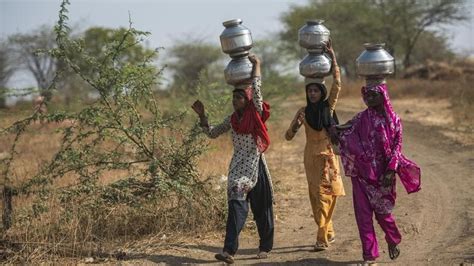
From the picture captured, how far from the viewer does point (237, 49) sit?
5051 mm

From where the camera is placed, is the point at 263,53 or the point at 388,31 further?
the point at 388,31

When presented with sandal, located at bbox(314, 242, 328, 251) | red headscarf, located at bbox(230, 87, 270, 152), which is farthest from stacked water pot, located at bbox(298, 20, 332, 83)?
sandal, located at bbox(314, 242, 328, 251)

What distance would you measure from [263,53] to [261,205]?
22.4 m

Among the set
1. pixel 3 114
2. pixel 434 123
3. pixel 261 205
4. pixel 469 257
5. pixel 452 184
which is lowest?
pixel 434 123

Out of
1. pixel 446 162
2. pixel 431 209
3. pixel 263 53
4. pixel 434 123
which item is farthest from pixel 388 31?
pixel 431 209

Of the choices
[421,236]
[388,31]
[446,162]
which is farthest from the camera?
[388,31]

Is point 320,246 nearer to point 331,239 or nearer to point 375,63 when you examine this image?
point 331,239

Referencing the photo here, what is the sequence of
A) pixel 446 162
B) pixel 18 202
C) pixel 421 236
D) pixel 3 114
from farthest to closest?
pixel 446 162 < pixel 3 114 < pixel 18 202 < pixel 421 236

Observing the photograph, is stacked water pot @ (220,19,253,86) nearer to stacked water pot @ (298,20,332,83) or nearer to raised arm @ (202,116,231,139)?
raised arm @ (202,116,231,139)

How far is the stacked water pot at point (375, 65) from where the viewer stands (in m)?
4.63

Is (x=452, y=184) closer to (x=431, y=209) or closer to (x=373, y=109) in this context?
(x=431, y=209)

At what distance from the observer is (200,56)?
3209 centimetres

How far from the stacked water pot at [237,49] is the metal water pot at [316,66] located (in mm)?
463

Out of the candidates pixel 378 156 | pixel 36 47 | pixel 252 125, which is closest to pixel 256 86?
pixel 252 125
